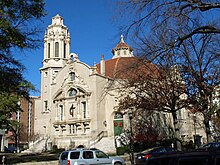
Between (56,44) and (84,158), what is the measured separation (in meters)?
43.8

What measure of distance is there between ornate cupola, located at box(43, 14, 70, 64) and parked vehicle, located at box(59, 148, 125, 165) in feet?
136

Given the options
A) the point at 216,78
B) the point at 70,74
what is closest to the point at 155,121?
the point at 70,74

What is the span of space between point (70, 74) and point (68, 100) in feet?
15.9

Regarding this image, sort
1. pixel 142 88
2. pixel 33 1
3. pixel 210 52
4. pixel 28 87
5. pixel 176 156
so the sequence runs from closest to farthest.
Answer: pixel 176 156, pixel 33 1, pixel 28 87, pixel 210 52, pixel 142 88

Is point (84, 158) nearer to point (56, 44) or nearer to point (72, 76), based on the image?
point (72, 76)

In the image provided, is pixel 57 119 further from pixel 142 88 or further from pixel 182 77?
pixel 182 77

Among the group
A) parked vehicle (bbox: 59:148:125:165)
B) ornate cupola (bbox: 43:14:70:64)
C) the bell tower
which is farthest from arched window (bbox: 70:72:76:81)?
parked vehicle (bbox: 59:148:125:165)

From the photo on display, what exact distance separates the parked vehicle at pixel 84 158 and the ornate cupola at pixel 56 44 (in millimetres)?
41340

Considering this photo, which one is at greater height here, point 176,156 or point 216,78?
point 216,78

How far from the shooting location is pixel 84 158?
16.7 meters

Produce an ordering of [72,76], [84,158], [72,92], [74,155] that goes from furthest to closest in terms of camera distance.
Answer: [72,76]
[72,92]
[84,158]
[74,155]

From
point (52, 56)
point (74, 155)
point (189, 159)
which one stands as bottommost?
point (74, 155)

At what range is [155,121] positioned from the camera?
140ft

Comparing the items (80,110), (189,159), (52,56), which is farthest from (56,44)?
(189,159)
